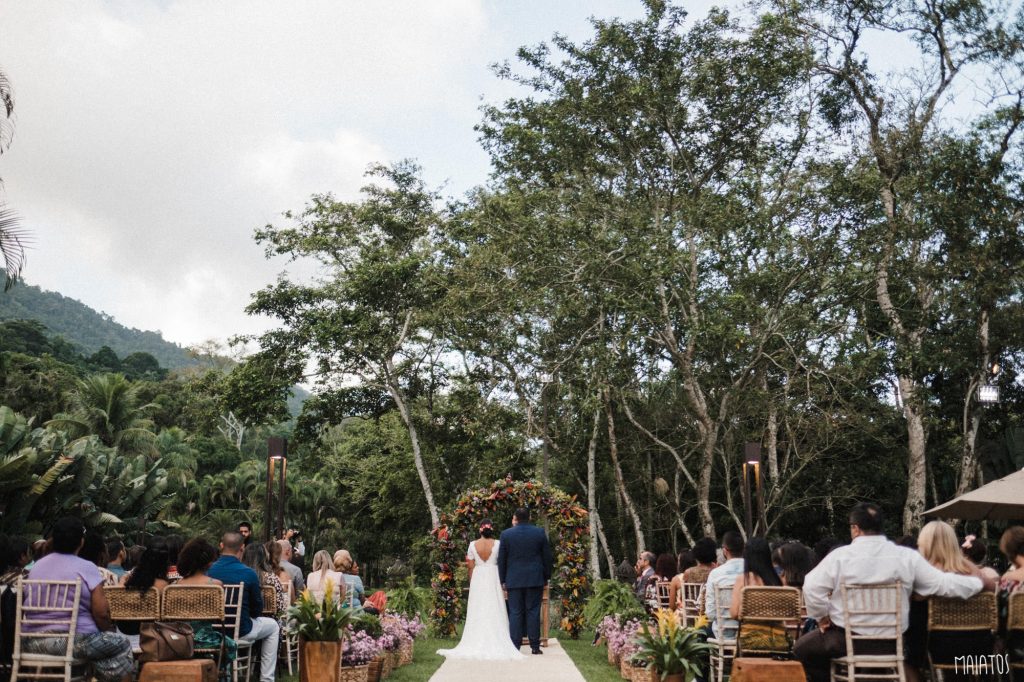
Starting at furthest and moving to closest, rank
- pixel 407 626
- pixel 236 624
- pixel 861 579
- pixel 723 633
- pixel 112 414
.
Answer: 1. pixel 112 414
2. pixel 407 626
3. pixel 723 633
4. pixel 236 624
5. pixel 861 579

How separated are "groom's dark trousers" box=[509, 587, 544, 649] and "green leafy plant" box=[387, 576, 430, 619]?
6.91ft

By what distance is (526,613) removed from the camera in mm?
12984

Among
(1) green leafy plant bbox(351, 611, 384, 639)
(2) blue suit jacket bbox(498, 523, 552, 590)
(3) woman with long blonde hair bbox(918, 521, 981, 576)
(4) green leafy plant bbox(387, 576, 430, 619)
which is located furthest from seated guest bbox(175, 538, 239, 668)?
(4) green leafy plant bbox(387, 576, 430, 619)

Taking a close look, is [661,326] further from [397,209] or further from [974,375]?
[397,209]

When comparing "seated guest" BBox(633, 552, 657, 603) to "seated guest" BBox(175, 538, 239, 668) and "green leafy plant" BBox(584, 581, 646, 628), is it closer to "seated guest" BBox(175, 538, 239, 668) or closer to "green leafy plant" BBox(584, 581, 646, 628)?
"green leafy plant" BBox(584, 581, 646, 628)

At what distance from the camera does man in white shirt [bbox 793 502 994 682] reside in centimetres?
588

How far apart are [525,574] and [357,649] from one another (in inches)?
168

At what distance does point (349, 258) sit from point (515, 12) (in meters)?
13.3

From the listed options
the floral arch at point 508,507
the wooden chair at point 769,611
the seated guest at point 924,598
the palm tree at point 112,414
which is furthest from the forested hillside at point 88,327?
the seated guest at point 924,598

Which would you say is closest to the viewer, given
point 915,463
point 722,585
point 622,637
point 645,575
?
point 722,585

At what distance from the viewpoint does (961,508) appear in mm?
11672

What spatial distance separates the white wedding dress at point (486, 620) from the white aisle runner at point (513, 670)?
312mm

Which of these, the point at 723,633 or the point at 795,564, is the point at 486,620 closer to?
the point at 723,633

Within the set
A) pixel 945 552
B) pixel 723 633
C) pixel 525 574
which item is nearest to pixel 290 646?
pixel 525 574
